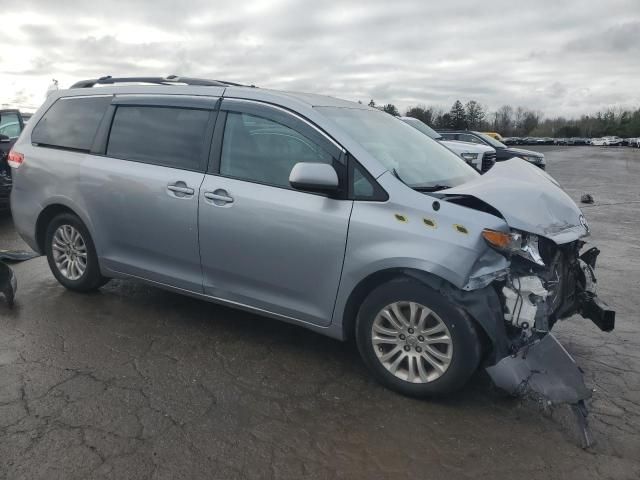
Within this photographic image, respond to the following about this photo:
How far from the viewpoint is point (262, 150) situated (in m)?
4.03

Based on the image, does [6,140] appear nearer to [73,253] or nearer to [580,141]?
[73,253]

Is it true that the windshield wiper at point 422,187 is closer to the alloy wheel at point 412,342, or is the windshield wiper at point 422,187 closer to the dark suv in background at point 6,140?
the alloy wheel at point 412,342

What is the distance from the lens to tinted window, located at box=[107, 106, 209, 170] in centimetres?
428

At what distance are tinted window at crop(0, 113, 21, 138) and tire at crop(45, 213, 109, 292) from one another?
572 centimetres

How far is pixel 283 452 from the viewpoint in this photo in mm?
2932

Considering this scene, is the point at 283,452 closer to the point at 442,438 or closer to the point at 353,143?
the point at 442,438

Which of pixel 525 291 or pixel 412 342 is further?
pixel 412 342

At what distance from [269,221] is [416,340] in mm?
1243

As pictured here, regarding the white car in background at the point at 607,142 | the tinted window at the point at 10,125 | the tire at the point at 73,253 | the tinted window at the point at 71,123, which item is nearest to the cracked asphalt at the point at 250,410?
the tire at the point at 73,253

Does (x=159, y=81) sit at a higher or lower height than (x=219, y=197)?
higher

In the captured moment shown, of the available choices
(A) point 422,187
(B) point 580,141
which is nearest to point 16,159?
(A) point 422,187

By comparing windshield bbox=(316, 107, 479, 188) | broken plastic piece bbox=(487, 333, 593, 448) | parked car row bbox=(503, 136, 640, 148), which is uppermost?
windshield bbox=(316, 107, 479, 188)

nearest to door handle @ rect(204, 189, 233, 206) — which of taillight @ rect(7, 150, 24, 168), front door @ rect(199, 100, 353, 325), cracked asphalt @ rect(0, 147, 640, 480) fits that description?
front door @ rect(199, 100, 353, 325)

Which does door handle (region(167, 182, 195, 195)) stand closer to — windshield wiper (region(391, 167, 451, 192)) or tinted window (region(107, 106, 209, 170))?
tinted window (region(107, 106, 209, 170))
